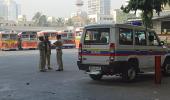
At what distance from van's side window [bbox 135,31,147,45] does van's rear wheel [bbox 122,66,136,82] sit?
95cm

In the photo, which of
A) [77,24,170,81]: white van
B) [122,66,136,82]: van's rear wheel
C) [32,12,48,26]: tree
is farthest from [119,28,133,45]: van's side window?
[32,12,48,26]: tree

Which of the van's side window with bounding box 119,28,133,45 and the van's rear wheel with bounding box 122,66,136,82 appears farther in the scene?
the van's rear wheel with bounding box 122,66,136,82

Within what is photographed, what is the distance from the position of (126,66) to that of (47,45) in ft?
20.8

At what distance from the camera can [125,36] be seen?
46.2 ft

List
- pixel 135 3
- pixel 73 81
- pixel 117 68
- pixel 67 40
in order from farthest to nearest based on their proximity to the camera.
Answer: pixel 67 40, pixel 135 3, pixel 73 81, pixel 117 68

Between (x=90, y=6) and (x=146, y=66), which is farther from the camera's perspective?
(x=90, y=6)

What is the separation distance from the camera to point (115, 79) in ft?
50.9

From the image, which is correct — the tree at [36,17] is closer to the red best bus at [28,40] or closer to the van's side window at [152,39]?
the red best bus at [28,40]

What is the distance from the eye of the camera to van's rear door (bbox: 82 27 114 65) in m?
13.7

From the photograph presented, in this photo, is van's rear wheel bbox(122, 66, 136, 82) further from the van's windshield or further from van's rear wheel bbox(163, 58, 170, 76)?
van's rear wheel bbox(163, 58, 170, 76)

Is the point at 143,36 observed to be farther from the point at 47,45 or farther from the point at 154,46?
the point at 47,45

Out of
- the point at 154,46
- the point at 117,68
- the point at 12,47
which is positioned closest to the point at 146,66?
the point at 154,46

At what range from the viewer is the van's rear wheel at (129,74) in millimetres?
14156

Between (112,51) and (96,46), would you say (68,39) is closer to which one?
(96,46)
